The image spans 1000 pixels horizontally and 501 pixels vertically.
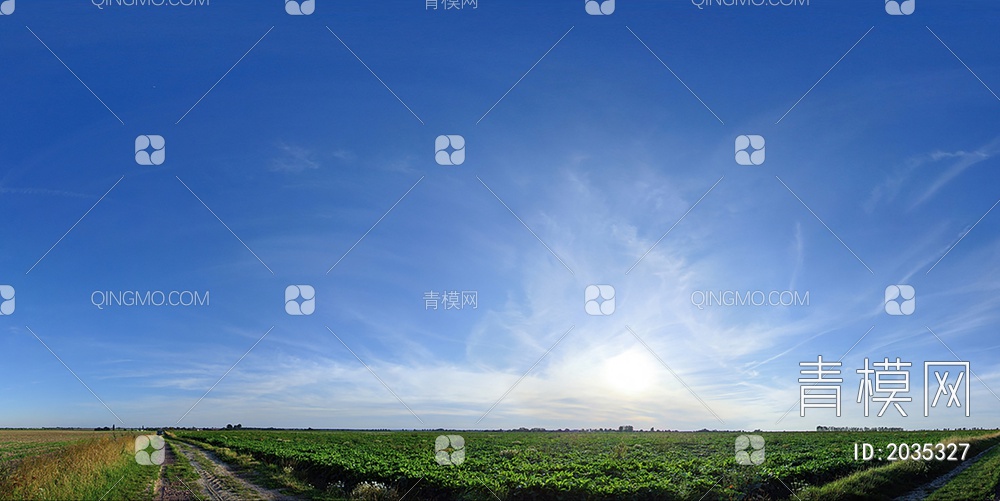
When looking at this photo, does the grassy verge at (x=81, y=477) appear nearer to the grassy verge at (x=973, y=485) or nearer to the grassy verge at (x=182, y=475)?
the grassy verge at (x=182, y=475)

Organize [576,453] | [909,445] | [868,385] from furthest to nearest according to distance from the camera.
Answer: [576,453] → [909,445] → [868,385]

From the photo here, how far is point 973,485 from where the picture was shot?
20.4m

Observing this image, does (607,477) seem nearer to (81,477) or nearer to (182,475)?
(81,477)

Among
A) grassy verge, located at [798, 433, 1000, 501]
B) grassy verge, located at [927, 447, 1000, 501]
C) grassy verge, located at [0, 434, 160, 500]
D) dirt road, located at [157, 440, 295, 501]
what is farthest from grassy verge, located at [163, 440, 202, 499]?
grassy verge, located at [927, 447, 1000, 501]

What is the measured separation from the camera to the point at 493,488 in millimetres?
16891

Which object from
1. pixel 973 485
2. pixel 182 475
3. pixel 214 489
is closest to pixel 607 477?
pixel 214 489

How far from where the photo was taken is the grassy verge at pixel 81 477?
15.9m

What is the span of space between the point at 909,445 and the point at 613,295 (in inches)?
549

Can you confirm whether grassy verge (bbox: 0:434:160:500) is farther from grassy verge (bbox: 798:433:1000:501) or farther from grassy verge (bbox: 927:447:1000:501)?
grassy verge (bbox: 927:447:1000:501)

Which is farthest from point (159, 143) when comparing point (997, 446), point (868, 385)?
point (997, 446)

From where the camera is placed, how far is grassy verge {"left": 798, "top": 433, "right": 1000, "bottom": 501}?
57.4 feet

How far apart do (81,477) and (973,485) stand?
27.7 m

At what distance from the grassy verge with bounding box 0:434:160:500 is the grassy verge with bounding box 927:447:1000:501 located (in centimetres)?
2386

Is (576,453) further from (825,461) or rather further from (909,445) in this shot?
(909,445)
